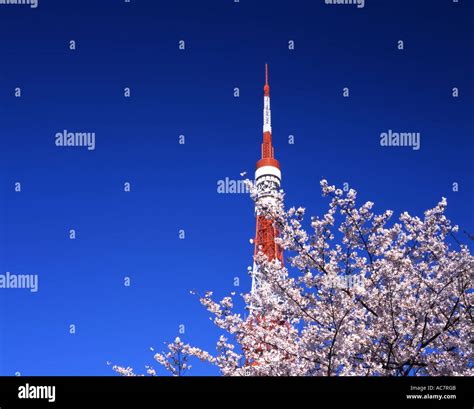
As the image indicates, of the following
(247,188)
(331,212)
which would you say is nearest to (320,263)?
(331,212)

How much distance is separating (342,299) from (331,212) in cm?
130

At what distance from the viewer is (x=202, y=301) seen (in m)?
7.55

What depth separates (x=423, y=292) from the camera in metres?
6.85

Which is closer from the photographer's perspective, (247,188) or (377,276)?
(377,276)
